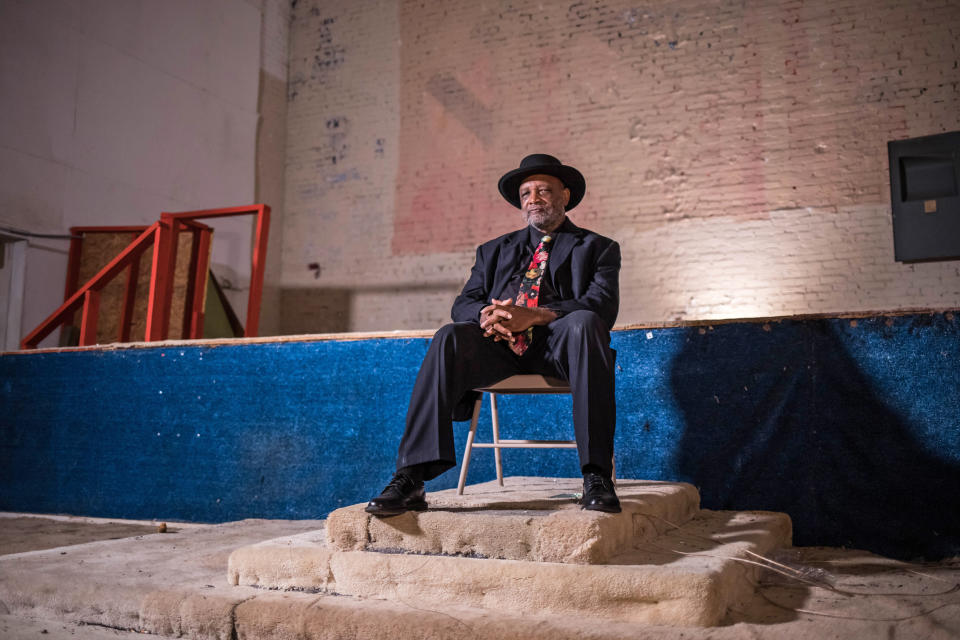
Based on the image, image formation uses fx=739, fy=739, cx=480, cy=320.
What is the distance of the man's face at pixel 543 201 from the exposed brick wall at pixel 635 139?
9.45 ft

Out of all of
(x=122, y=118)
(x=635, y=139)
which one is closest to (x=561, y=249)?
A: (x=635, y=139)

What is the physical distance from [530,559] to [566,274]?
1.05 m

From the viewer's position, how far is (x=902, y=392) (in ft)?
8.59

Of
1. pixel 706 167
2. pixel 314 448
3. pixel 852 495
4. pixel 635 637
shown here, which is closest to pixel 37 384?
pixel 314 448

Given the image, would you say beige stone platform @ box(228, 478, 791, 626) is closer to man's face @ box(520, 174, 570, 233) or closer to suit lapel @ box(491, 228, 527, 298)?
suit lapel @ box(491, 228, 527, 298)

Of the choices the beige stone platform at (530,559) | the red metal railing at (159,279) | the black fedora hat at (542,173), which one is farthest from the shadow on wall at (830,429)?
the red metal railing at (159,279)

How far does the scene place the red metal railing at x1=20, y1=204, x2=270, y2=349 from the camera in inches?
189

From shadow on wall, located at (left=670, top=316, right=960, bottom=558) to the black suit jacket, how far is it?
0.65m

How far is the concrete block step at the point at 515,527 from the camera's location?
72.7 inches

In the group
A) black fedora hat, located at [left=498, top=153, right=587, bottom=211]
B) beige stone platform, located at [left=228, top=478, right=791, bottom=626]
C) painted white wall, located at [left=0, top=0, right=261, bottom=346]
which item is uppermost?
painted white wall, located at [left=0, top=0, right=261, bottom=346]

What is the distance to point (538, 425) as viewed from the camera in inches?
127

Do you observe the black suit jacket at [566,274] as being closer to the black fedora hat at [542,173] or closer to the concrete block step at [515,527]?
the black fedora hat at [542,173]

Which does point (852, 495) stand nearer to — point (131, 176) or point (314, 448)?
point (314, 448)

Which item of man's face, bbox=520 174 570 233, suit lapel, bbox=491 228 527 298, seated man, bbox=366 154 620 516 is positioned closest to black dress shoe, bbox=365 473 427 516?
seated man, bbox=366 154 620 516
